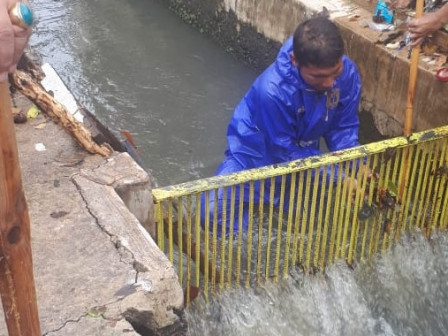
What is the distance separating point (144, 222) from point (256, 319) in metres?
0.97

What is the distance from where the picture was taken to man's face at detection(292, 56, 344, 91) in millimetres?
3668

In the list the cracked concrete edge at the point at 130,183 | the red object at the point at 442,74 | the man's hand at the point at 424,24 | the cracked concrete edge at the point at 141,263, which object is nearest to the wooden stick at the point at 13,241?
the cracked concrete edge at the point at 141,263

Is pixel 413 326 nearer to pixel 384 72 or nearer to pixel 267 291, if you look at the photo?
pixel 267 291

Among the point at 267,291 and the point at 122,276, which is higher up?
the point at 122,276

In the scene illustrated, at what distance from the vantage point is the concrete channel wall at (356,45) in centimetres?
512

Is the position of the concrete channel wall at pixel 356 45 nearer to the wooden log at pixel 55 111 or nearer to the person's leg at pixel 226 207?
the person's leg at pixel 226 207

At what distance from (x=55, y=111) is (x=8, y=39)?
2812mm

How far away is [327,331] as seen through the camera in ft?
13.5

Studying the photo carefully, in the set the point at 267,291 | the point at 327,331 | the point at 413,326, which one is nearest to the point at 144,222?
the point at 267,291

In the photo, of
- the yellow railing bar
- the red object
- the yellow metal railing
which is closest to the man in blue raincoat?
the yellow metal railing

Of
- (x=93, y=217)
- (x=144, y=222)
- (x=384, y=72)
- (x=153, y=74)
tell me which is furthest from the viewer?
(x=153, y=74)

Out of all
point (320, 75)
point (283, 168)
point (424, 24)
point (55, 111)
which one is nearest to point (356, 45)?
point (424, 24)

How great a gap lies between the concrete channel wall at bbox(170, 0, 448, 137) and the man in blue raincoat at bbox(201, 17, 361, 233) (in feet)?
3.90

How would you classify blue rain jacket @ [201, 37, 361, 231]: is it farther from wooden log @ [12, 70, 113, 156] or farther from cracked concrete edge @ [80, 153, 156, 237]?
wooden log @ [12, 70, 113, 156]
